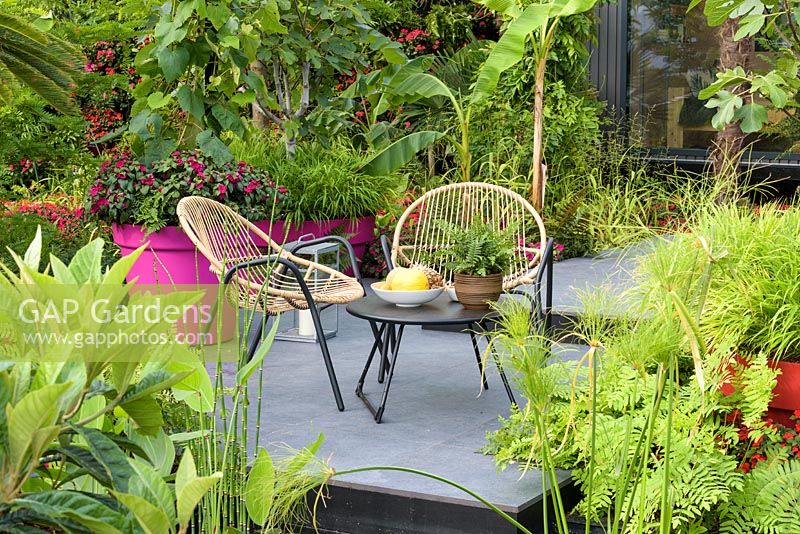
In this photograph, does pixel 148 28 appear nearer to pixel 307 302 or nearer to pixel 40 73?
pixel 40 73

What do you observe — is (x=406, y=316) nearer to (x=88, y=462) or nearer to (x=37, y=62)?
(x=37, y=62)

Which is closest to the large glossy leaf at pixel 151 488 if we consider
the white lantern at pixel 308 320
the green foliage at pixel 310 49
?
the white lantern at pixel 308 320

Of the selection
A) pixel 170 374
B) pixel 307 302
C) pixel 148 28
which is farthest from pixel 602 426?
pixel 148 28

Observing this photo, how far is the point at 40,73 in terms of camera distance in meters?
5.35

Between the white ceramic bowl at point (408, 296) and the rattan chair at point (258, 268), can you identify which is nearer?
the white ceramic bowl at point (408, 296)

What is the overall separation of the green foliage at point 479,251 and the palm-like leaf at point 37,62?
221 cm

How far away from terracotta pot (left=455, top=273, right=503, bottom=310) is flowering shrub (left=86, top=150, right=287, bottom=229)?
1.78 metres

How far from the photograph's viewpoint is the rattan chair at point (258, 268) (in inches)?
191

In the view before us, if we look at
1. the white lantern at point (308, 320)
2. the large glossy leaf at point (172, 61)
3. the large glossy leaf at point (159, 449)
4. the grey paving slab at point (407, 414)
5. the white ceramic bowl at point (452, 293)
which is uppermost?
the large glossy leaf at point (172, 61)

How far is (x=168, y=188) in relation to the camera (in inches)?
240

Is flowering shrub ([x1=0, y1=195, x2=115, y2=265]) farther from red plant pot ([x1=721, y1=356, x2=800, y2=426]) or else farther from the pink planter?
red plant pot ([x1=721, y1=356, x2=800, y2=426])

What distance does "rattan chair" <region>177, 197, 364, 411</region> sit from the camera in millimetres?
4844

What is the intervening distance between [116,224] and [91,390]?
15.5ft

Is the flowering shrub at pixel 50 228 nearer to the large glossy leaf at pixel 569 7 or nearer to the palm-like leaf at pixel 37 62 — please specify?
the palm-like leaf at pixel 37 62
